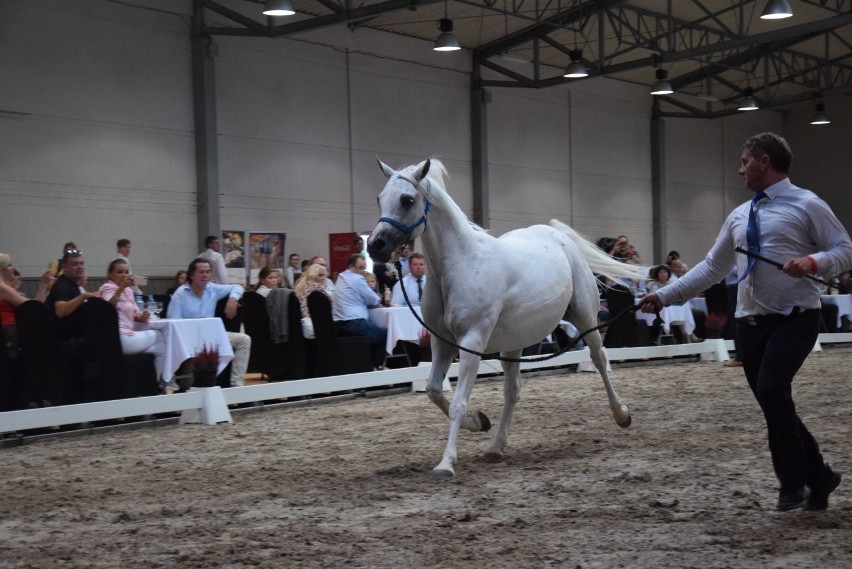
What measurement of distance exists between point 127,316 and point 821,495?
626cm

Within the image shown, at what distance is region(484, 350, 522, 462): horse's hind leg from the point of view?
6391 mm

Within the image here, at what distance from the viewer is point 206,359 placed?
29.5ft

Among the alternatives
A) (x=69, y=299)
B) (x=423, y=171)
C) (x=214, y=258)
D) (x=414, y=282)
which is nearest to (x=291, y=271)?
(x=214, y=258)

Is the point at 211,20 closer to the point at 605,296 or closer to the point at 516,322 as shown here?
the point at 605,296

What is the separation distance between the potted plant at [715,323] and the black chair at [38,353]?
33.8 ft

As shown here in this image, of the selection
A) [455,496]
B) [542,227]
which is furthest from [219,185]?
[455,496]

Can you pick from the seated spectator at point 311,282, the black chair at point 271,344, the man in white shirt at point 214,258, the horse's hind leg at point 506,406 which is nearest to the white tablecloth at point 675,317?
the seated spectator at point 311,282

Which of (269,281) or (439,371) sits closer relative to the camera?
(439,371)

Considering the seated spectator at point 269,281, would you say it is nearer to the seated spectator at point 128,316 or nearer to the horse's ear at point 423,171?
the seated spectator at point 128,316

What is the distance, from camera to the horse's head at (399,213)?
5.91 metres

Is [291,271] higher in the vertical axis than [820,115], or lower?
lower

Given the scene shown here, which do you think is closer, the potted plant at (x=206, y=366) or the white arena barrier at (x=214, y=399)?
the white arena barrier at (x=214, y=399)

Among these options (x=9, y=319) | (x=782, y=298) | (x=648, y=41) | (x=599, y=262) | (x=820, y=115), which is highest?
(x=648, y=41)

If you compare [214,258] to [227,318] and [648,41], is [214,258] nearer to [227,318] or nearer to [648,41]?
[227,318]
